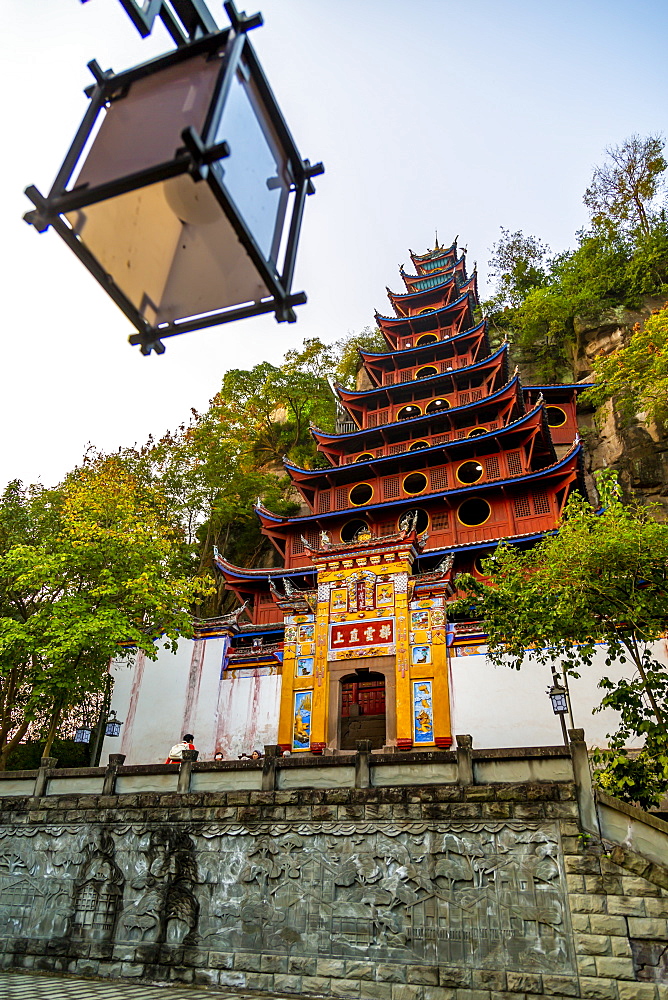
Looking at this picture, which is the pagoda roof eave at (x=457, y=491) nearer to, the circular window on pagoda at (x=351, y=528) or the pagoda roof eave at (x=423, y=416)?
the circular window on pagoda at (x=351, y=528)

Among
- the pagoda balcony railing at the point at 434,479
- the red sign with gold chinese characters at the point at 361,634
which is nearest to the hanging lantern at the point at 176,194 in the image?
the red sign with gold chinese characters at the point at 361,634

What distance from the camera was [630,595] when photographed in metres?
11.8

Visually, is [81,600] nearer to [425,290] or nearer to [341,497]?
[341,497]

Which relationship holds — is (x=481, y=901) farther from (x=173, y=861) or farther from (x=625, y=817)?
(x=173, y=861)

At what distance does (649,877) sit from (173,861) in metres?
7.20

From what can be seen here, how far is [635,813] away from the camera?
9117 millimetres

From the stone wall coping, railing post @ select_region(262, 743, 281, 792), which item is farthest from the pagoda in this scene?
the stone wall coping

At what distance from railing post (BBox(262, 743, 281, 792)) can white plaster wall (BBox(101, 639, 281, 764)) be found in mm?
6139

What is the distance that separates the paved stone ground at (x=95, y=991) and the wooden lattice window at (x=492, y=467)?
17363mm

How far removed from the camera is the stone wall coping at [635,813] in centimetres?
906

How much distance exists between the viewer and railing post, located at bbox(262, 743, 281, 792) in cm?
1105

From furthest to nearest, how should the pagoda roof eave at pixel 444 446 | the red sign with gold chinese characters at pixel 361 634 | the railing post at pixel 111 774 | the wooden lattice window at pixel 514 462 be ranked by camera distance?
the wooden lattice window at pixel 514 462, the pagoda roof eave at pixel 444 446, the red sign with gold chinese characters at pixel 361 634, the railing post at pixel 111 774

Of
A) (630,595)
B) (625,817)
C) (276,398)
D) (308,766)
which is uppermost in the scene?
(276,398)

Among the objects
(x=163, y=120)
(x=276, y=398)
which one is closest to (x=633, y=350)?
(x=276, y=398)
